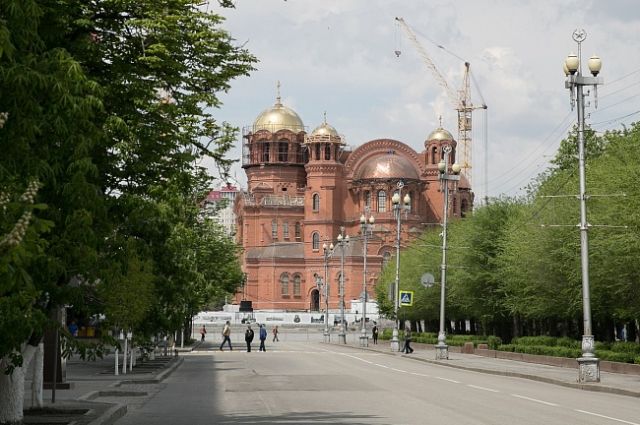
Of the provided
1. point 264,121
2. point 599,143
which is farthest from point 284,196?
point 599,143

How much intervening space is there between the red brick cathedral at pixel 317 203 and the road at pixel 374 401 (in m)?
109

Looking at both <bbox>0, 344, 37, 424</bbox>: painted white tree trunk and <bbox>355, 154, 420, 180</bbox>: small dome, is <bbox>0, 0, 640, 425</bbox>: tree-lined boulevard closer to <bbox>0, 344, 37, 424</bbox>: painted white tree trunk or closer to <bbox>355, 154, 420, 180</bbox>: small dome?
<bbox>0, 344, 37, 424</bbox>: painted white tree trunk

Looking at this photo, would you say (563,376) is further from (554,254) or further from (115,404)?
(115,404)

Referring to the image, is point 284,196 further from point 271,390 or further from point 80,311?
point 80,311

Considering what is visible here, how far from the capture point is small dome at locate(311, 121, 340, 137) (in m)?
151

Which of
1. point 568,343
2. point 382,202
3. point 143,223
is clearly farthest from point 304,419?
point 382,202

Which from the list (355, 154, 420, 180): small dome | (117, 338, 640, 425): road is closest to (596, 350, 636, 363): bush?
(117, 338, 640, 425): road

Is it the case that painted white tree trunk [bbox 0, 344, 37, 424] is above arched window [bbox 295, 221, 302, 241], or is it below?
below

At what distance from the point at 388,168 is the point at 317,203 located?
1070 cm

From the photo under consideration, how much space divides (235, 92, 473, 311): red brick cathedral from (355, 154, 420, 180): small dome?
17 cm

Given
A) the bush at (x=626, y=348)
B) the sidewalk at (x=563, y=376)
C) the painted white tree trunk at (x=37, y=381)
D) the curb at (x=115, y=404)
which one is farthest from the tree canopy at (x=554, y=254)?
the painted white tree trunk at (x=37, y=381)

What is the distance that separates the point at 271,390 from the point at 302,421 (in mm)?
9884

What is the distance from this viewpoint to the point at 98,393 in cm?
2761

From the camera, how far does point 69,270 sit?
48.3 ft
